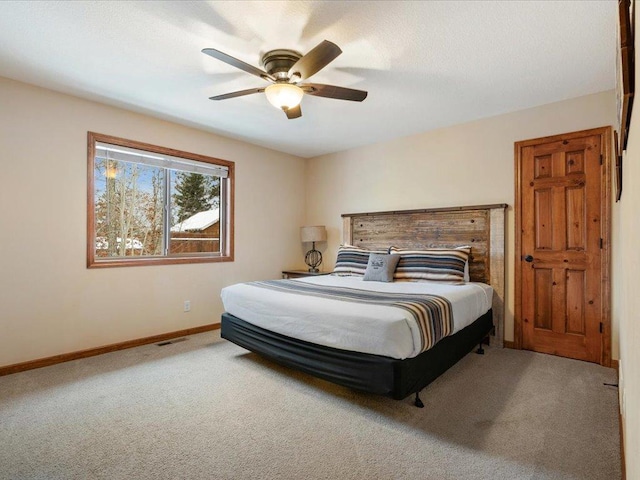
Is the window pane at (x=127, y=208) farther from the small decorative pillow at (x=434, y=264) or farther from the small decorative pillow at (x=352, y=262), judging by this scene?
the small decorative pillow at (x=434, y=264)

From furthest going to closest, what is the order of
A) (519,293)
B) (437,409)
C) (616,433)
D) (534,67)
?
(519,293)
(534,67)
(437,409)
(616,433)

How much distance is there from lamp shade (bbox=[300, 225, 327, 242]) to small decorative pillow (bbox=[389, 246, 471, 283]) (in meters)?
1.48

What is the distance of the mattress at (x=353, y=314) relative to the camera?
6.70ft

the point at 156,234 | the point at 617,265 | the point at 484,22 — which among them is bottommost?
the point at 617,265

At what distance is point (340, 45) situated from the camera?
90.9 inches

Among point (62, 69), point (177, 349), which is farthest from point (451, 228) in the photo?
point (62, 69)

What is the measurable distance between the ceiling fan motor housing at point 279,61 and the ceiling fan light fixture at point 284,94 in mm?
175

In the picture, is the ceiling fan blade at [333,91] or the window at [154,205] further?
the window at [154,205]

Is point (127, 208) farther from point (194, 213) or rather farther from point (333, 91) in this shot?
point (333, 91)

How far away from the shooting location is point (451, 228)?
3863 millimetres

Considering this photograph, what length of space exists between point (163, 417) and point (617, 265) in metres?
3.77

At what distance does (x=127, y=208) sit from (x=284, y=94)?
2.40m

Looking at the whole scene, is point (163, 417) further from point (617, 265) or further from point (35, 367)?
point (617, 265)

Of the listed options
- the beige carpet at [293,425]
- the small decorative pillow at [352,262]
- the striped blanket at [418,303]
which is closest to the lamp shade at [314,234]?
the small decorative pillow at [352,262]
